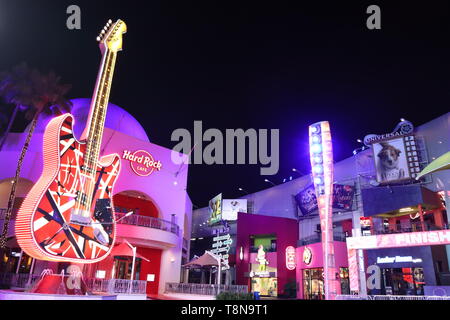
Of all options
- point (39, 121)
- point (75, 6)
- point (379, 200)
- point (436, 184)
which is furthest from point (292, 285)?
point (75, 6)

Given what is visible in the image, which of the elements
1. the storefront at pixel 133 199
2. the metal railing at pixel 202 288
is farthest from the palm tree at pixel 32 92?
the metal railing at pixel 202 288

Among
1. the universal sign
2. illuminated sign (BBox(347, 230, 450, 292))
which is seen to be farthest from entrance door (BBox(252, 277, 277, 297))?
the universal sign

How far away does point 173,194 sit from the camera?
27.1 m

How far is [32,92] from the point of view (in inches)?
845

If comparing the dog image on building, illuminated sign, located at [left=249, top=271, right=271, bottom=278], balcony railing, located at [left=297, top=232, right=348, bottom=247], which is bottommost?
illuminated sign, located at [left=249, top=271, right=271, bottom=278]

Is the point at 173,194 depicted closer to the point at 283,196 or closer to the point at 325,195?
the point at 325,195

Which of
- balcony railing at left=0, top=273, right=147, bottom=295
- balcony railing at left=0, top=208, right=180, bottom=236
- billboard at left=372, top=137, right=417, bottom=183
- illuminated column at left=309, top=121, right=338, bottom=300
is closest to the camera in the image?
balcony railing at left=0, top=273, right=147, bottom=295

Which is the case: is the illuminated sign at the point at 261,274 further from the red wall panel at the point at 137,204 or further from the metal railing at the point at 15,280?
the metal railing at the point at 15,280

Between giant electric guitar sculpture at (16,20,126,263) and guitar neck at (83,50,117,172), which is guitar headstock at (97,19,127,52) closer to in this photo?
guitar neck at (83,50,117,172)

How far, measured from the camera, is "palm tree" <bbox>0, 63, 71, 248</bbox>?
2106 cm

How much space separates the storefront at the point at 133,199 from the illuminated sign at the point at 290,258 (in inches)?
407

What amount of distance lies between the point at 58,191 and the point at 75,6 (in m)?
7.67

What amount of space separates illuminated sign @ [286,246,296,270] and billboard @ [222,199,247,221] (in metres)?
15.6

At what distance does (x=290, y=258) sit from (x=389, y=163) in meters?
11.8
